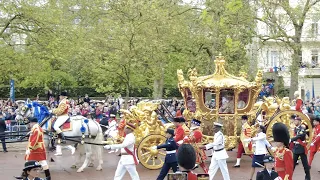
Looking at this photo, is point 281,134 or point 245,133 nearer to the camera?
point 281,134

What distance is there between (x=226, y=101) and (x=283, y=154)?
23.1 feet

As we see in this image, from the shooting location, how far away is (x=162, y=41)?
2130cm

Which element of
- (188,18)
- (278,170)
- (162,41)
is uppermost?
(188,18)

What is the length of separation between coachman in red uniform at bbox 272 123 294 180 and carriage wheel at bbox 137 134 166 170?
18.8ft

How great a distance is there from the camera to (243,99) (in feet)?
46.8

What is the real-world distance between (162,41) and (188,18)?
15.5ft

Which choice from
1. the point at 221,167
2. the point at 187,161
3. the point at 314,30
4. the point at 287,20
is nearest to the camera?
the point at 187,161

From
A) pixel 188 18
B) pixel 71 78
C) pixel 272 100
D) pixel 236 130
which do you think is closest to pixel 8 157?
pixel 236 130

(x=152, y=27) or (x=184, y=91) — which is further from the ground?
(x=152, y=27)

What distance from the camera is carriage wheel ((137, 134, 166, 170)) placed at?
42.1ft

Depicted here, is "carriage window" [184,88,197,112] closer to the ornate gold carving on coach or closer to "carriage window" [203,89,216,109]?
the ornate gold carving on coach

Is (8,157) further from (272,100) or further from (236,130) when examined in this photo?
(272,100)

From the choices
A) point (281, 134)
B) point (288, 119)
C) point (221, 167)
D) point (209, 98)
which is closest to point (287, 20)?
point (288, 119)

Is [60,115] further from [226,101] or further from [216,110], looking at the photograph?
[226,101]
